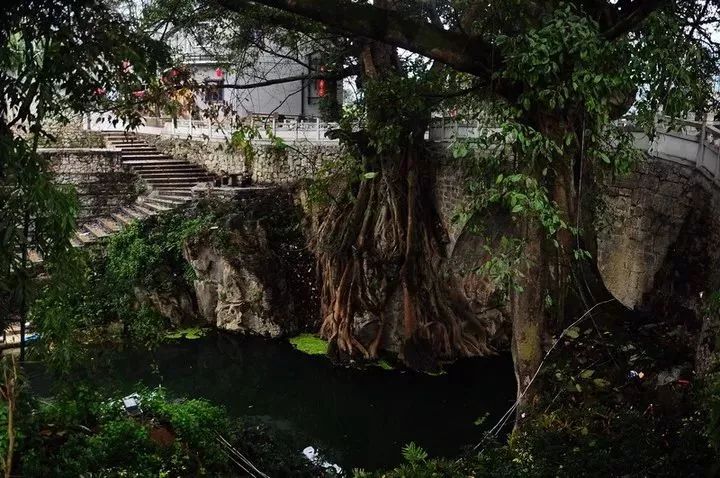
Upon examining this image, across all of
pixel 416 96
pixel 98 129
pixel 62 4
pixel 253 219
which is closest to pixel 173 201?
pixel 253 219

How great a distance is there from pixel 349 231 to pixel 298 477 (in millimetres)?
5893

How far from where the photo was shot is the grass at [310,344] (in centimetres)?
1338

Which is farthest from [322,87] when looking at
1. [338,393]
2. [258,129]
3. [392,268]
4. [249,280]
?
[338,393]

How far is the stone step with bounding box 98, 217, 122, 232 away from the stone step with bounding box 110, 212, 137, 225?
111mm

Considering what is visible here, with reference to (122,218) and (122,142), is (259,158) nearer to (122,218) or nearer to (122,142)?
(122,218)

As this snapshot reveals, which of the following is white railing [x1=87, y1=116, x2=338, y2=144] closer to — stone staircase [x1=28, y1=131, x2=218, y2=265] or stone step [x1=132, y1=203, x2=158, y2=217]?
stone staircase [x1=28, y1=131, x2=218, y2=265]

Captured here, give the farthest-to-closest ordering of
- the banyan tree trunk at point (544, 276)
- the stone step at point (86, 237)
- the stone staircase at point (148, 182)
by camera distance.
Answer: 1. the stone staircase at point (148, 182)
2. the stone step at point (86, 237)
3. the banyan tree trunk at point (544, 276)

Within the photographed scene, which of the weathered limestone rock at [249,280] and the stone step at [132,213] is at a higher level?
the stone step at [132,213]

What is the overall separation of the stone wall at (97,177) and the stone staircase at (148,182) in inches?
11.5

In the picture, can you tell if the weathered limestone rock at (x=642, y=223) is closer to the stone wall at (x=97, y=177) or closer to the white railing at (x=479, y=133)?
the white railing at (x=479, y=133)

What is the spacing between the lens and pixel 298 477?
7.20 meters

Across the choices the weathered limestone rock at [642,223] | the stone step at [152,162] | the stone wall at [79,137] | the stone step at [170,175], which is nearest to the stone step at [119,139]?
the stone wall at [79,137]

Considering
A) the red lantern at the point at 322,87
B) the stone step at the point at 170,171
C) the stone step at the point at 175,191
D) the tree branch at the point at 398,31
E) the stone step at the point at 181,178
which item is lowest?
the stone step at the point at 175,191

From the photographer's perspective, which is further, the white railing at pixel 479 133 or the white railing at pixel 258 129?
the white railing at pixel 258 129
